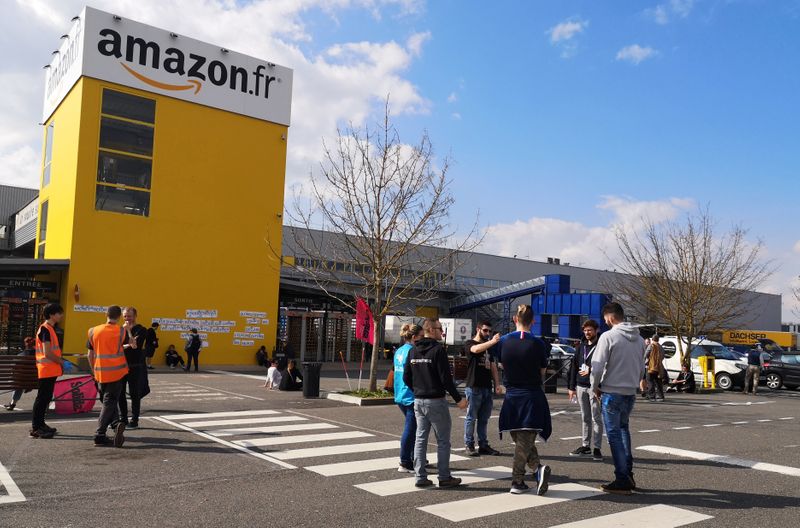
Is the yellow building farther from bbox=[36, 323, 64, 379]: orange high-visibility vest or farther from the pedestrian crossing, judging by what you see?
bbox=[36, 323, 64, 379]: orange high-visibility vest

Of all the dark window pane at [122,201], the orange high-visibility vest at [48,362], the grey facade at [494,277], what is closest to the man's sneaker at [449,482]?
the orange high-visibility vest at [48,362]

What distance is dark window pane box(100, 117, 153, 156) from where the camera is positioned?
25906 millimetres

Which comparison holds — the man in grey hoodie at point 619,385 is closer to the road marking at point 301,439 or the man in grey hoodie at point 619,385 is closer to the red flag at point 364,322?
the road marking at point 301,439

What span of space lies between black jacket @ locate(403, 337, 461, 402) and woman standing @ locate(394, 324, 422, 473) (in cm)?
25

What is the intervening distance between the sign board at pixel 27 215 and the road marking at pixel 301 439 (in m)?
26.6

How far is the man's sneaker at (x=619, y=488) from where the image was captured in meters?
6.87

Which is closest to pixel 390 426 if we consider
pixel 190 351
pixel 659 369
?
pixel 659 369

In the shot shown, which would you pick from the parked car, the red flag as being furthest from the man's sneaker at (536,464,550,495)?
the parked car

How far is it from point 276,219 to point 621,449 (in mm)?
24741

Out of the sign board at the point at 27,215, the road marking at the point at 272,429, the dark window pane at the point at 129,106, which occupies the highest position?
the dark window pane at the point at 129,106

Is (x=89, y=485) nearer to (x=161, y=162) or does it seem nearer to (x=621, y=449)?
(x=621, y=449)

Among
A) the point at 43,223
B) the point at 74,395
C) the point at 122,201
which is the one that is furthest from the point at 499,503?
the point at 43,223

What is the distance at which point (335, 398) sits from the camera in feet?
51.2

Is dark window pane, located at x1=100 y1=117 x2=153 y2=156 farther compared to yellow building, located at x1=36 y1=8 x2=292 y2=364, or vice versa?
dark window pane, located at x1=100 y1=117 x2=153 y2=156
